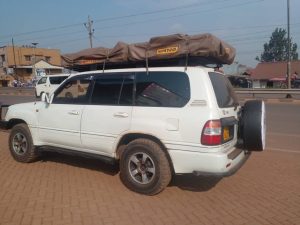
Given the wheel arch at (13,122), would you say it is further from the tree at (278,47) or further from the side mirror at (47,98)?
the tree at (278,47)

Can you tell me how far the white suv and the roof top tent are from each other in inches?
10.5

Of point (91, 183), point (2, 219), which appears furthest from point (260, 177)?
point (2, 219)

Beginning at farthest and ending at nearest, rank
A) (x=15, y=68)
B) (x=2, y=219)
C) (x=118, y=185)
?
(x=15, y=68)
(x=118, y=185)
(x=2, y=219)

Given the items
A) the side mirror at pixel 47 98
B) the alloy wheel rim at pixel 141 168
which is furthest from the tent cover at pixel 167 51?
the alloy wheel rim at pixel 141 168

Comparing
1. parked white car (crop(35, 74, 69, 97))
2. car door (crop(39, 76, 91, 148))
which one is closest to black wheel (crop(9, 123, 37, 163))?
car door (crop(39, 76, 91, 148))

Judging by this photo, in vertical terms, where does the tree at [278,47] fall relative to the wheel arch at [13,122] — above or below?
above

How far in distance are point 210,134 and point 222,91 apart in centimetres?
93

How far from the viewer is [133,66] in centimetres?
605

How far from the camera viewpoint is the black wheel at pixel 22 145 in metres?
6.62

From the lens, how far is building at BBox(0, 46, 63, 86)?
221 feet

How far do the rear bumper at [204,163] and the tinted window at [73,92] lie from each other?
1.92m

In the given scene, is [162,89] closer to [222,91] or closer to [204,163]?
[222,91]

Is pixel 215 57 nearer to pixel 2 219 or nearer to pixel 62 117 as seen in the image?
pixel 62 117

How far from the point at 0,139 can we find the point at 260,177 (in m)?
6.52
